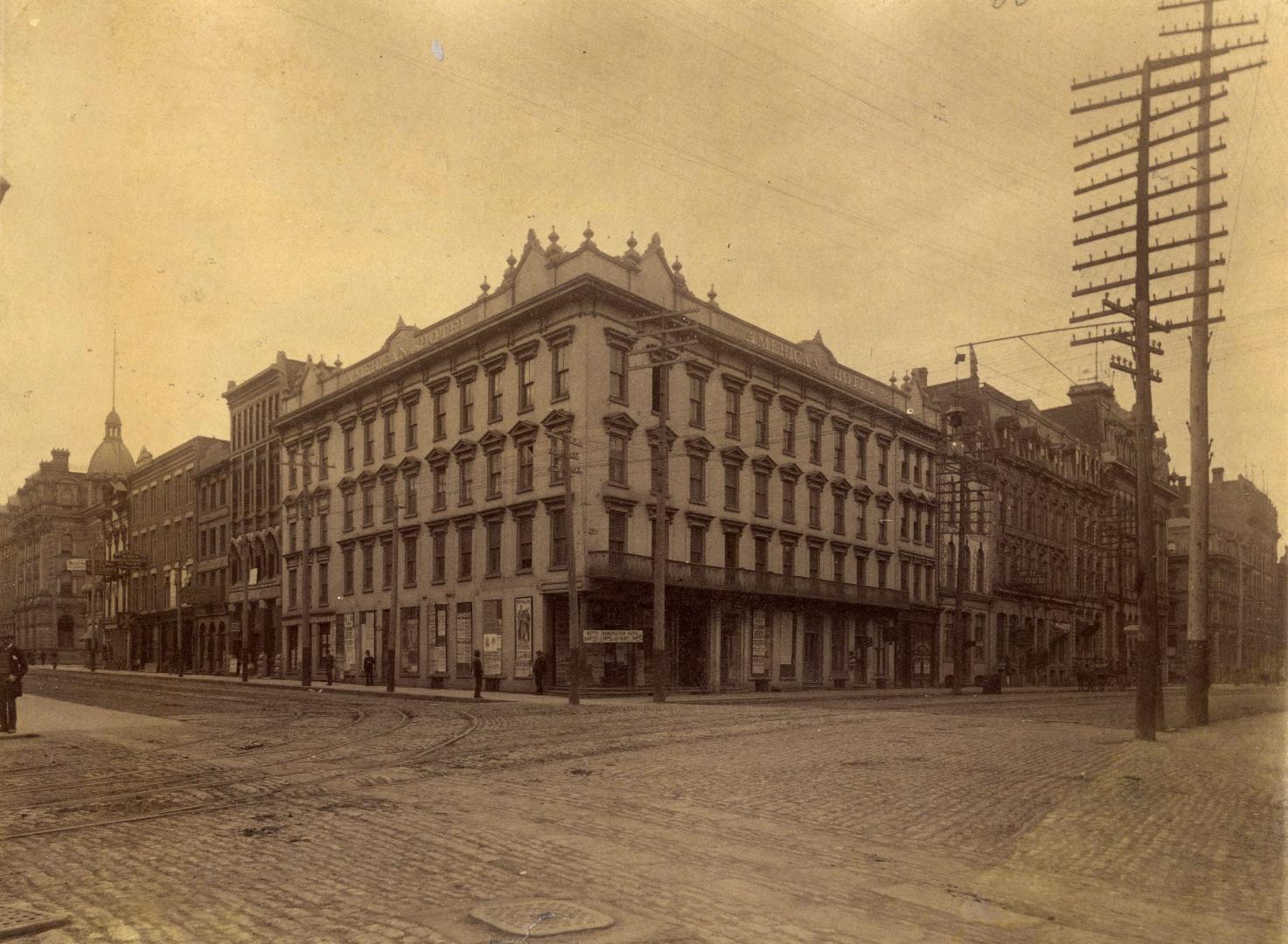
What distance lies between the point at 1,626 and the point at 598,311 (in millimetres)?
89919

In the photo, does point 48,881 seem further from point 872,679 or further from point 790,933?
point 872,679

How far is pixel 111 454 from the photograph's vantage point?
3516 inches

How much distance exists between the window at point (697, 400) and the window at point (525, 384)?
5741 mm

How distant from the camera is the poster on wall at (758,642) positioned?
133 feet

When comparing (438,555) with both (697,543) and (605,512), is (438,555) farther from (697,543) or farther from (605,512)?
(697,543)

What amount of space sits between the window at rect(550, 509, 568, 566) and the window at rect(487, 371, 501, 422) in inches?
194

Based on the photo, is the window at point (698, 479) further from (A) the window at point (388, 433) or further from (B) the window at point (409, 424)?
(A) the window at point (388, 433)

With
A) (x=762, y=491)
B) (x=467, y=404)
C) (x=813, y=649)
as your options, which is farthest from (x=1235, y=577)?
(x=467, y=404)

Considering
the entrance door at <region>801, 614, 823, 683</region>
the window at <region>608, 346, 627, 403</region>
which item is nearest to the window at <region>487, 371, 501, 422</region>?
the window at <region>608, 346, 627, 403</region>

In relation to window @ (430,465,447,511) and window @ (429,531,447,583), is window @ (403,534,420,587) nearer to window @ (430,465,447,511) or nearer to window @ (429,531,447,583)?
window @ (429,531,447,583)

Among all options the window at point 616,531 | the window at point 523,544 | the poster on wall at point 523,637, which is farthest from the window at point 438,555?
the window at point 616,531

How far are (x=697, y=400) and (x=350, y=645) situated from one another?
18.7 m

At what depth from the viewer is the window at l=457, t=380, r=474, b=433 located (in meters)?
39.5

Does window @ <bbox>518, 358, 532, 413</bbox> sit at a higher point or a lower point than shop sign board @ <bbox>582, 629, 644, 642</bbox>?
higher
